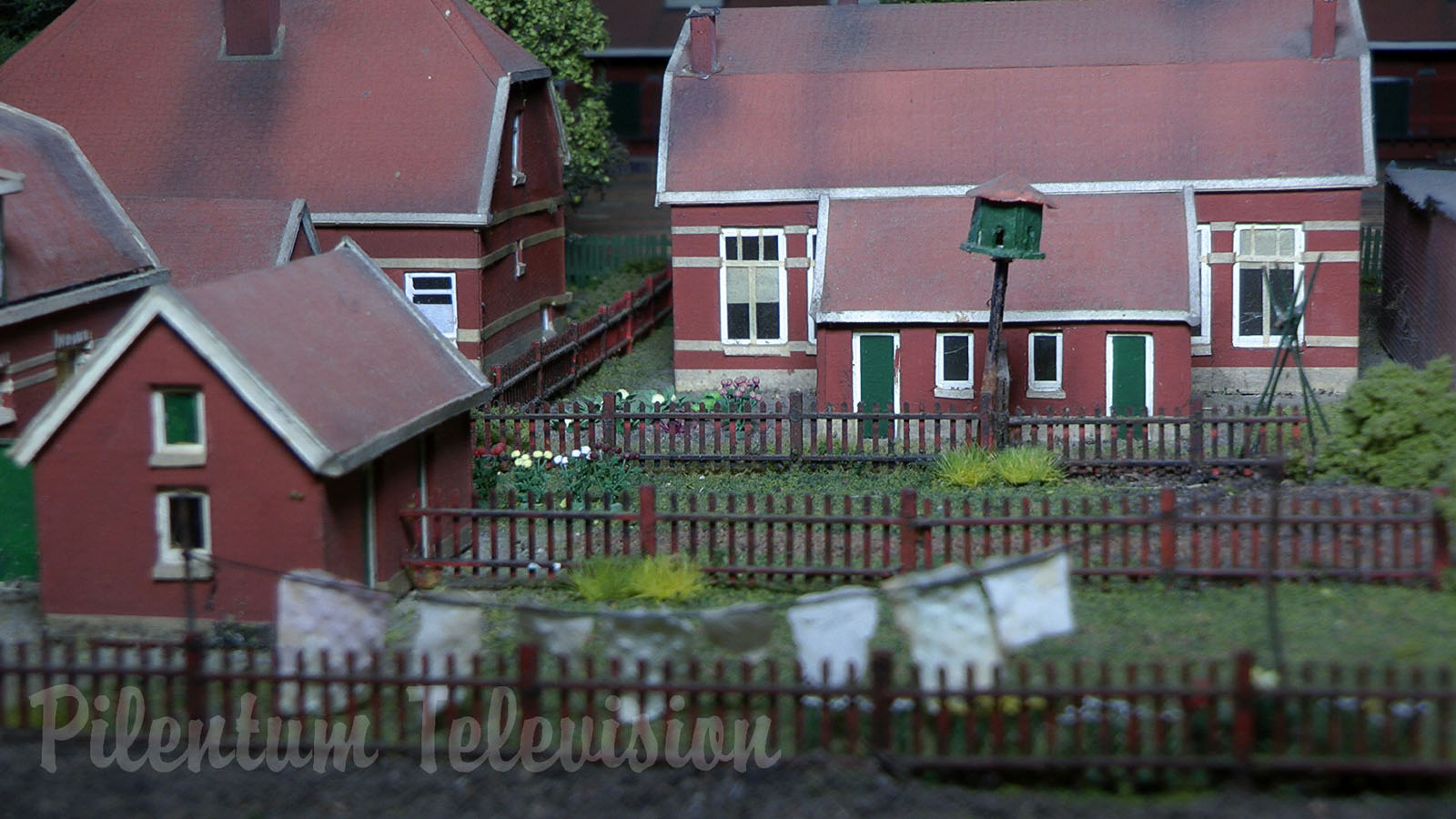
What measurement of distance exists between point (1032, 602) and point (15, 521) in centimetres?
1075

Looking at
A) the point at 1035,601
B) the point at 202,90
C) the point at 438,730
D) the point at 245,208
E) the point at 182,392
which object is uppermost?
the point at 202,90

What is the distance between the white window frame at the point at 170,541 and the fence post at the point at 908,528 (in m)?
6.43

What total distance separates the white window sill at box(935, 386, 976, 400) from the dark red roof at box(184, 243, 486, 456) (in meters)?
7.98

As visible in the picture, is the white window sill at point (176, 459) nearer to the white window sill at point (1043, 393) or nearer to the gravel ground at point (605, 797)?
the gravel ground at point (605, 797)

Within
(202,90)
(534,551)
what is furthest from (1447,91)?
(534,551)

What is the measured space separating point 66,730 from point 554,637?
12.5ft

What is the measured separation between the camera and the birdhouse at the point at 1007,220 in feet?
68.2

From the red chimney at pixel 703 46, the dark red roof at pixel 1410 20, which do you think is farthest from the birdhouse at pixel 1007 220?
the dark red roof at pixel 1410 20

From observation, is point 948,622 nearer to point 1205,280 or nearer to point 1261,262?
point 1205,280

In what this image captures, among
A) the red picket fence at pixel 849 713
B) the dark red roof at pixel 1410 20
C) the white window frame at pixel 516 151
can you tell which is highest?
the dark red roof at pixel 1410 20

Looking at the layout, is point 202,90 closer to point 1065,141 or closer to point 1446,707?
point 1065,141

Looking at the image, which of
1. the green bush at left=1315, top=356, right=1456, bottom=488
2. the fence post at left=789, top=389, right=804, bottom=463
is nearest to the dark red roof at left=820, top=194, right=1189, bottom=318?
the fence post at left=789, top=389, right=804, bottom=463

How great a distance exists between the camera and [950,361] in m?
23.4

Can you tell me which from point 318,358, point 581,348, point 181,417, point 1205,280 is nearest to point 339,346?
point 318,358
